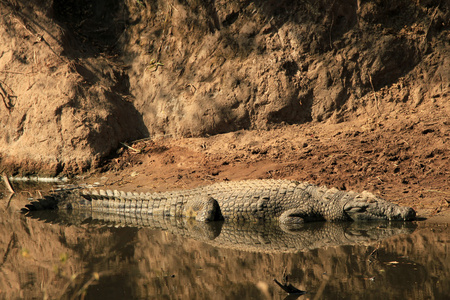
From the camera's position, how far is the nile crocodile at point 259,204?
6.25 m

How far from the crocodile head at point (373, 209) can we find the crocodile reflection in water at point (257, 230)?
0.09m

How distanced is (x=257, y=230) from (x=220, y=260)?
5.00 ft

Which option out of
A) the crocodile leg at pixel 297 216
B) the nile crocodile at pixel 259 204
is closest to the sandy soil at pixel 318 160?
the nile crocodile at pixel 259 204

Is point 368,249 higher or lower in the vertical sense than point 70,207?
lower

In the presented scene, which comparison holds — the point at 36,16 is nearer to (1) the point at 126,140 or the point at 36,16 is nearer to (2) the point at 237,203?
(1) the point at 126,140

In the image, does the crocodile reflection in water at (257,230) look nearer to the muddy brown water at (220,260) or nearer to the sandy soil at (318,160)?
the muddy brown water at (220,260)

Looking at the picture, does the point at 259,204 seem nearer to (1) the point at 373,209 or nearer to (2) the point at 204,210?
(2) the point at 204,210

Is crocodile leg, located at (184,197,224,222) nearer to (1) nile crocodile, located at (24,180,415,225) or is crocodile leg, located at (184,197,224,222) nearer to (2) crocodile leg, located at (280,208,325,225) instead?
(1) nile crocodile, located at (24,180,415,225)

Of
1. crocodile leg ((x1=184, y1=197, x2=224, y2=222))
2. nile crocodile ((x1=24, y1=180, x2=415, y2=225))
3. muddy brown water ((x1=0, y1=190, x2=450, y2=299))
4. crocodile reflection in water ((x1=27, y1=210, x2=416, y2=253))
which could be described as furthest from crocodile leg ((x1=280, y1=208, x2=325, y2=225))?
crocodile leg ((x1=184, y1=197, x2=224, y2=222))

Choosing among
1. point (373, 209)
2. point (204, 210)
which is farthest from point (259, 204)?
point (373, 209)

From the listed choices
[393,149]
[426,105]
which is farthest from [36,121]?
[426,105]

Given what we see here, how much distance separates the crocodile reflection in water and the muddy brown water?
1cm

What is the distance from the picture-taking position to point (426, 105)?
8.64m

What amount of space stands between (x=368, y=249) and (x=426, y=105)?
16.0ft
